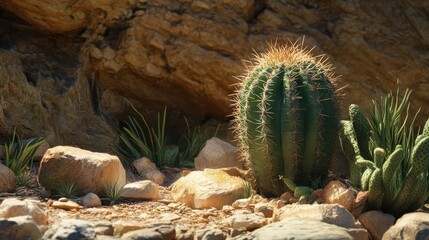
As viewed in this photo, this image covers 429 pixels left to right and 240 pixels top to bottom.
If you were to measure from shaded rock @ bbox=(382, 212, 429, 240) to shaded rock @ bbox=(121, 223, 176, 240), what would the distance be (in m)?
1.32

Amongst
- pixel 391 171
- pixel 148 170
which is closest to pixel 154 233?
pixel 391 171

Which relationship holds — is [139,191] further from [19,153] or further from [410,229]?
[410,229]

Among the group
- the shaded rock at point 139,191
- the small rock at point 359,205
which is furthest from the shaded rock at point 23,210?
the small rock at point 359,205

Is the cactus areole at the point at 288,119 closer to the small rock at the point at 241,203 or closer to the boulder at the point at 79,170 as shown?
the small rock at the point at 241,203

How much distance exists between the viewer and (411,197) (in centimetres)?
564

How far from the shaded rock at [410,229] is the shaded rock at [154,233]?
1.32 meters

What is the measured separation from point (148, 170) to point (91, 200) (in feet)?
4.40

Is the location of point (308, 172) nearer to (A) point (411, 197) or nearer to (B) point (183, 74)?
(A) point (411, 197)

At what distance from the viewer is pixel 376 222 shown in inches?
216

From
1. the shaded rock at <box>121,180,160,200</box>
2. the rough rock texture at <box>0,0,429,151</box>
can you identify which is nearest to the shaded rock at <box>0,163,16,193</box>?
the shaded rock at <box>121,180,160,200</box>

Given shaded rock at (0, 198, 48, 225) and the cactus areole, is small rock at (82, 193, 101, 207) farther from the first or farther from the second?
the cactus areole

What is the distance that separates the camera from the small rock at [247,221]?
5207 millimetres

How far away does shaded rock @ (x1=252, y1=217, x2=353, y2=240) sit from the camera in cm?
457

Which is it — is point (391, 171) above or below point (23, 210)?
above
